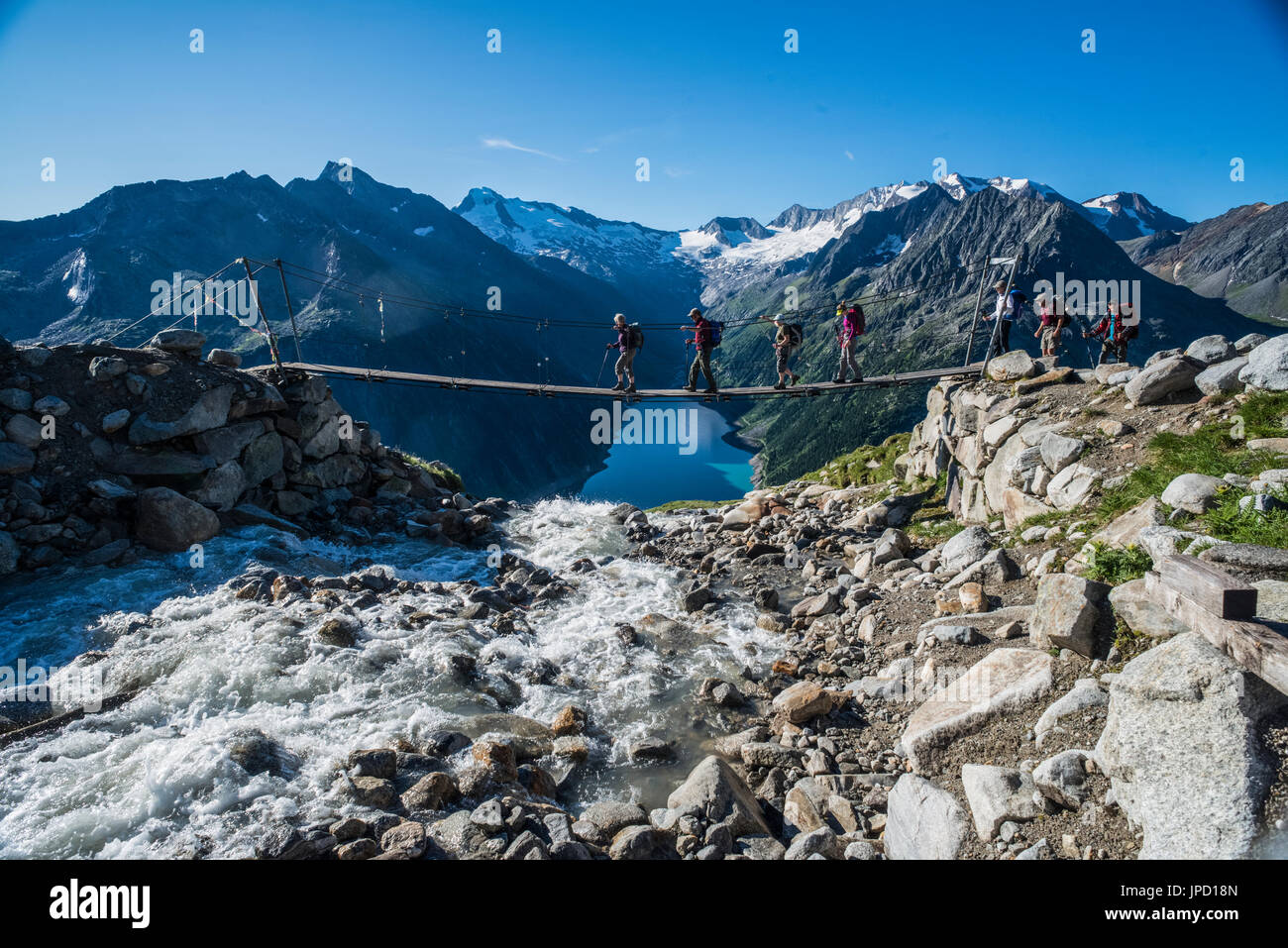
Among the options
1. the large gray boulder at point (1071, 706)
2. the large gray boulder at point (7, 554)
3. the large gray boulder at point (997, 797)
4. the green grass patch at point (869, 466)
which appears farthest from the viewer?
the green grass patch at point (869, 466)

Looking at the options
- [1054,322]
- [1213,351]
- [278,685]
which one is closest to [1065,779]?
[278,685]

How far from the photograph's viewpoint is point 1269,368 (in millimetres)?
9359

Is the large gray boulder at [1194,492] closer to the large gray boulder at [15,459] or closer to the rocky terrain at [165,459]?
the rocky terrain at [165,459]

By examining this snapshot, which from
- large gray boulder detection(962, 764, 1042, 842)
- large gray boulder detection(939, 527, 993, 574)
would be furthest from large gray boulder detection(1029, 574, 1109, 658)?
large gray boulder detection(939, 527, 993, 574)

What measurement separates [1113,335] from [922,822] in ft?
56.8

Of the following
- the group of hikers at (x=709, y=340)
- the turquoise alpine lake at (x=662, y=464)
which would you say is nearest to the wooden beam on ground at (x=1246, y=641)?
the group of hikers at (x=709, y=340)

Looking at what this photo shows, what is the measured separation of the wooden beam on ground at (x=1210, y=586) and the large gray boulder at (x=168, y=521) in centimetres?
1777

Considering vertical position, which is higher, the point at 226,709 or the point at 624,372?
the point at 624,372

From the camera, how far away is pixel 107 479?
1428cm

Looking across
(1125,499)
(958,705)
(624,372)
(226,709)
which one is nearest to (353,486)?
(624,372)

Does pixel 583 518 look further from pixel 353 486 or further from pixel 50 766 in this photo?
pixel 50 766

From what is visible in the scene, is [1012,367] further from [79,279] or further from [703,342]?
[79,279]

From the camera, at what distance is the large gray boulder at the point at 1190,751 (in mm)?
4168
